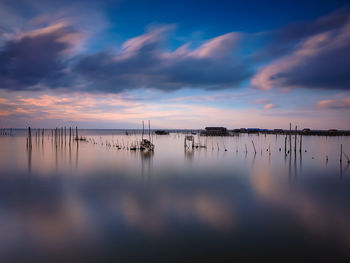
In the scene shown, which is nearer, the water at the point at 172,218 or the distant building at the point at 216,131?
the water at the point at 172,218

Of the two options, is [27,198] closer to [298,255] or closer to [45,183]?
[45,183]

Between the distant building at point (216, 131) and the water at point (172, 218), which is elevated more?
the distant building at point (216, 131)

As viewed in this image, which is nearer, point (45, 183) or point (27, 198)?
point (27, 198)

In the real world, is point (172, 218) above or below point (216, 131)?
below

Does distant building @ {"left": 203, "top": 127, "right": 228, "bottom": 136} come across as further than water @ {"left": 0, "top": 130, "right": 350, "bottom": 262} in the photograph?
Yes

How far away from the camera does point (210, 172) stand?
1680 cm

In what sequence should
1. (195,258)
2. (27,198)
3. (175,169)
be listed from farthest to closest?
(175,169) → (27,198) → (195,258)

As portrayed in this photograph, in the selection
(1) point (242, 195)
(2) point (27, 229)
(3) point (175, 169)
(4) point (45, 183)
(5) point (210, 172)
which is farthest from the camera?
(3) point (175, 169)

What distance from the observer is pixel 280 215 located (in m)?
8.28

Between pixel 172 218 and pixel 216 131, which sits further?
pixel 216 131

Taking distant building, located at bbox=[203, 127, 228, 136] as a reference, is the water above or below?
below

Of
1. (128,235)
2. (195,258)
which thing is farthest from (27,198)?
(195,258)

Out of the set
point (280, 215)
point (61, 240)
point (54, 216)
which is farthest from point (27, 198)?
point (280, 215)

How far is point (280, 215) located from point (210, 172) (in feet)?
28.2
